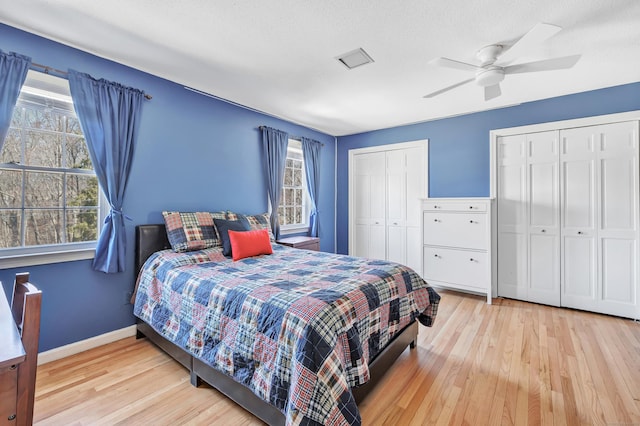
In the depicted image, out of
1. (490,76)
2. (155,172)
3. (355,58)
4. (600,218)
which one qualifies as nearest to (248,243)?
(155,172)

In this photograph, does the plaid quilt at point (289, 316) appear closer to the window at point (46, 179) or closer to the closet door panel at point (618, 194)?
the window at point (46, 179)

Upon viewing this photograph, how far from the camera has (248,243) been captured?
9.02 ft

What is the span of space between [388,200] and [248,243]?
9.13ft

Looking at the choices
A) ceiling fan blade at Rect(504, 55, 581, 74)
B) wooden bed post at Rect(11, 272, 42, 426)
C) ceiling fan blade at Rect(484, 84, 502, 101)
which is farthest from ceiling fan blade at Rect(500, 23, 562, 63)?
wooden bed post at Rect(11, 272, 42, 426)

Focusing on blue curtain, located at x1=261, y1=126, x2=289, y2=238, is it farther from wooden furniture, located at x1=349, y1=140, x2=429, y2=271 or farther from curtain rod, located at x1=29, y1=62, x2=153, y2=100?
curtain rod, located at x1=29, y1=62, x2=153, y2=100

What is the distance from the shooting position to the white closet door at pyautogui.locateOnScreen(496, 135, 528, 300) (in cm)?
360

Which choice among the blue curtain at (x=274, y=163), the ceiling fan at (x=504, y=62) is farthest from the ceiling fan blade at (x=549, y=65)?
the blue curtain at (x=274, y=163)

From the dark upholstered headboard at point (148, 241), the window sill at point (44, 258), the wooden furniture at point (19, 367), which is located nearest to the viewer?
the wooden furniture at point (19, 367)

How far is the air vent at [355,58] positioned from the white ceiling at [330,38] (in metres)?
0.06

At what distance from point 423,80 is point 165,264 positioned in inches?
117

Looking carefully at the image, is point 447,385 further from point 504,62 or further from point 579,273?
point 504,62

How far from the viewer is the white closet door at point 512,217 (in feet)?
11.8

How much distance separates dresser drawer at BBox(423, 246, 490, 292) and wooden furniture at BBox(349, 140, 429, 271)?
20 cm

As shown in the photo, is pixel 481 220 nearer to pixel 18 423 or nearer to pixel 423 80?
pixel 423 80
